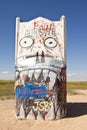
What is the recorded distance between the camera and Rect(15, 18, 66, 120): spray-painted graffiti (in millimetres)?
12781

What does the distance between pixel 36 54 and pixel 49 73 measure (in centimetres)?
115

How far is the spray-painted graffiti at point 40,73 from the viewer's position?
1278cm

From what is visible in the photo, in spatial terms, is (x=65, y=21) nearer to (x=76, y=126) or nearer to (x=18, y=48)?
(x=18, y=48)

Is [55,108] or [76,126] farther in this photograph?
[55,108]

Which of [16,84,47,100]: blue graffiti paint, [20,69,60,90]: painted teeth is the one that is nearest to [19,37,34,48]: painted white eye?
[20,69,60,90]: painted teeth

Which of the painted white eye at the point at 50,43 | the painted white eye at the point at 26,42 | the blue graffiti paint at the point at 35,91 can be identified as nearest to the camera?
the blue graffiti paint at the point at 35,91

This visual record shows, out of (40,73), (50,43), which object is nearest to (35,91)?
(40,73)

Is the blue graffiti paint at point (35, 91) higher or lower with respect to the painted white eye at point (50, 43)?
lower

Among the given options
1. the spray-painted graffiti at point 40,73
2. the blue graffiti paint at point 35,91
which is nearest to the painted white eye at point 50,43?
the spray-painted graffiti at point 40,73

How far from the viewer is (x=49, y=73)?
12.8m

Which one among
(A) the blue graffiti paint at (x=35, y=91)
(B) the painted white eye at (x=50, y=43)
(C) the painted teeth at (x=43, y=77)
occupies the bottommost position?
(A) the blue graffiti paint at (x=35, y=91)

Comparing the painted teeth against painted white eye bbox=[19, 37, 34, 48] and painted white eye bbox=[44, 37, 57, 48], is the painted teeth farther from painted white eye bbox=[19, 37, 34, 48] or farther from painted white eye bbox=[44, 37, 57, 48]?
painted white eye bbox=[19, 37, 34, 48]

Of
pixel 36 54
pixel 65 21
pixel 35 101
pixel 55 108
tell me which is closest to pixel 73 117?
pixel 55 108

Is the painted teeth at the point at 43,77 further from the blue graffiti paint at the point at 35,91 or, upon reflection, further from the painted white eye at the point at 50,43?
the painted white eye at the point at 50,43
